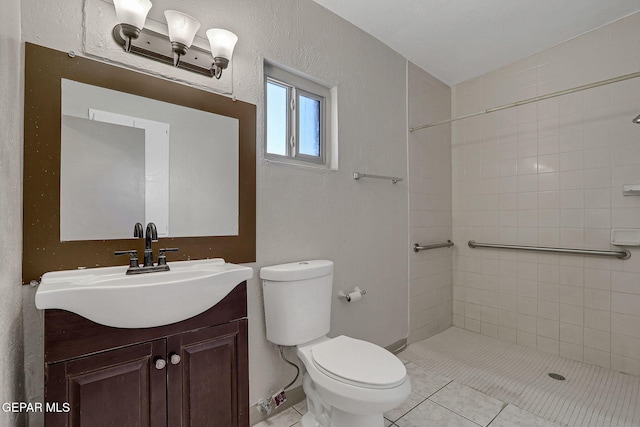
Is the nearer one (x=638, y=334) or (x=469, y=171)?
(x=638, y=334)

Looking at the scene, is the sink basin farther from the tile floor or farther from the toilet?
the tile floor

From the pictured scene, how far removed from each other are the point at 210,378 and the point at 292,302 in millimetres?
490

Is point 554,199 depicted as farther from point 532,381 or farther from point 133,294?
point 133,294

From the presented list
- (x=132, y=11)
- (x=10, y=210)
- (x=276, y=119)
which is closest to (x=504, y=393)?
(x=276, y=119)

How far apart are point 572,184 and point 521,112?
27.9 inches

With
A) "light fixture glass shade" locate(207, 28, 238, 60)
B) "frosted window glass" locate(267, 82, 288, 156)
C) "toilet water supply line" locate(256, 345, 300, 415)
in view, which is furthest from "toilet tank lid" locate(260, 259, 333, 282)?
"light fixture glass shade" locate(207, 28, 238, 60)

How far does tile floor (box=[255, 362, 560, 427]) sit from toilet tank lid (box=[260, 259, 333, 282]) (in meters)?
0.77

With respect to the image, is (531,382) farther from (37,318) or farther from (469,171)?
(37,318)

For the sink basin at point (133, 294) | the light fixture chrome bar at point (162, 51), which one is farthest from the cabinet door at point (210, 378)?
Result: the light fixture chrome bar at point (162, 51)

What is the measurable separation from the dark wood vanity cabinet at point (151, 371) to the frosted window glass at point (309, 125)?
1.03m

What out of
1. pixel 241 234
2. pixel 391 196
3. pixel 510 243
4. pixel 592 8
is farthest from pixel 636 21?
pixel 241 234

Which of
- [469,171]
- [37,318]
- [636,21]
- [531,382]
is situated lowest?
[531,382]

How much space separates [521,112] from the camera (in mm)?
2498

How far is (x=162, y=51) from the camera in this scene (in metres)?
1.27
